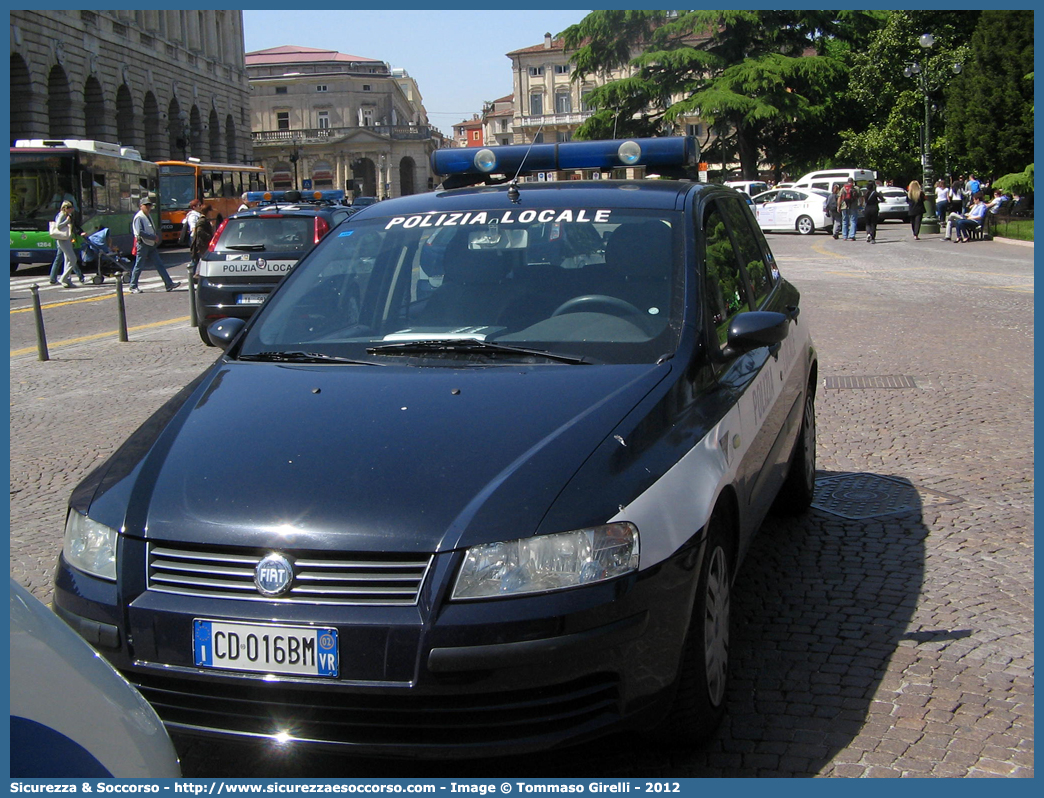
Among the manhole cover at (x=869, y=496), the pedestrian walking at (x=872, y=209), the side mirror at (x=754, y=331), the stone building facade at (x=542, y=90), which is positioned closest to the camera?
the side mirror at (x=754, y=331)

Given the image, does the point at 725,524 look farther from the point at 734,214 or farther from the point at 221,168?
the point at 221,168

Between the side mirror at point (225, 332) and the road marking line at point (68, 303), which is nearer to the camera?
the side mirror at point (225, 332)

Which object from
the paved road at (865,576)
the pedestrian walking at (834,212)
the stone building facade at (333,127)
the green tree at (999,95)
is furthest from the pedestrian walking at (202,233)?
the stone building facade at (333,127)

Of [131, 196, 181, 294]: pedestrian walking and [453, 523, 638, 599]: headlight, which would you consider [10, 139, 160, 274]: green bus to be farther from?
[453, 523, 638, 599]: headlight

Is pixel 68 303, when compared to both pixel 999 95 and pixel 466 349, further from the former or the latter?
pixel 999 95

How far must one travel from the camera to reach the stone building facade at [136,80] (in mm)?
45594

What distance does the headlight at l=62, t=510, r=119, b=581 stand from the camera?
9.85ft

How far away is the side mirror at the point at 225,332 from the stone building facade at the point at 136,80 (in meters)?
43.9

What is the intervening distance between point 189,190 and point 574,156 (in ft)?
128

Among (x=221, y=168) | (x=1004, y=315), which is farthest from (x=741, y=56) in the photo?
(x=1004, y=315)

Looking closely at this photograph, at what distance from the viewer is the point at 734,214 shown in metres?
5.19

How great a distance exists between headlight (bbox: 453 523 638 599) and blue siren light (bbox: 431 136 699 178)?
3.62 metres

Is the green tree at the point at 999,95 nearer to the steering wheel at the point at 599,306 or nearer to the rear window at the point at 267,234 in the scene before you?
the rear window at the point at 267,234

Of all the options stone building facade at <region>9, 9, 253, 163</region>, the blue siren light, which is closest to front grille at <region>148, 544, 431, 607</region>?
the blue siren light
